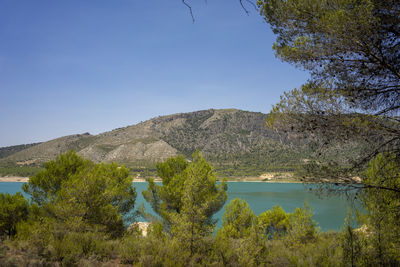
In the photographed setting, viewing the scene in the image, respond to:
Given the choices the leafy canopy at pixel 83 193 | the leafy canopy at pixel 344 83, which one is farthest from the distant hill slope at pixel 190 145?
the leafy canopy at pixel 344 83

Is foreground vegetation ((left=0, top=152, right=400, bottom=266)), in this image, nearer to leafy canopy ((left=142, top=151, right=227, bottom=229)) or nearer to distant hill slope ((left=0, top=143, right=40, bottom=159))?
leafy canopy ((left=142, top=151, right=227, bottom=229))

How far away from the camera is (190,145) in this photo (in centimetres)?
14000

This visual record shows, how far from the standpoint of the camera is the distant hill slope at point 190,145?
111 metres

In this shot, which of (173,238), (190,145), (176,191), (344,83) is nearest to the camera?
(344,83)

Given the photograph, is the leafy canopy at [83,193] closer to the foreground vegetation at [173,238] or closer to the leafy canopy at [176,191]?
the foreground vegetation at [173,238]

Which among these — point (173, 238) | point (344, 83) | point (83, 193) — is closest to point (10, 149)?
point (83, 193)

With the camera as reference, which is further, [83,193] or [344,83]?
[83,193]

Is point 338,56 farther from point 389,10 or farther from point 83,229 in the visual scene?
point 83,229

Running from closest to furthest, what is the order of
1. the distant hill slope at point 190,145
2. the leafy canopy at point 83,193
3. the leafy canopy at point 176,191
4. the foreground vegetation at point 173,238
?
the foreground vegetation at point 173,238 < the leafy canopy at point 83,193 < the leafy canopy at point 176,191 < the distant hill slope at point 190,145

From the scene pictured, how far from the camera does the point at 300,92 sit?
5.19 metres

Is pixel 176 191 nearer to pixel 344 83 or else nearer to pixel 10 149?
pixel 344 83

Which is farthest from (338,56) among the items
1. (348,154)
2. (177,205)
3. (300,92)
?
(177,205)

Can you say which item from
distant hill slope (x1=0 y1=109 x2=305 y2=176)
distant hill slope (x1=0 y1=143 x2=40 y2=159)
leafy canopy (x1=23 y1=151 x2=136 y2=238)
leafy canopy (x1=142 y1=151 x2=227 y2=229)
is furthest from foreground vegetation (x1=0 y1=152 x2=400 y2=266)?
distant hill slope (x1=0 y1=143 x2=40 y2=159)

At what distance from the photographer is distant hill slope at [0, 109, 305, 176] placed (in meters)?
111
